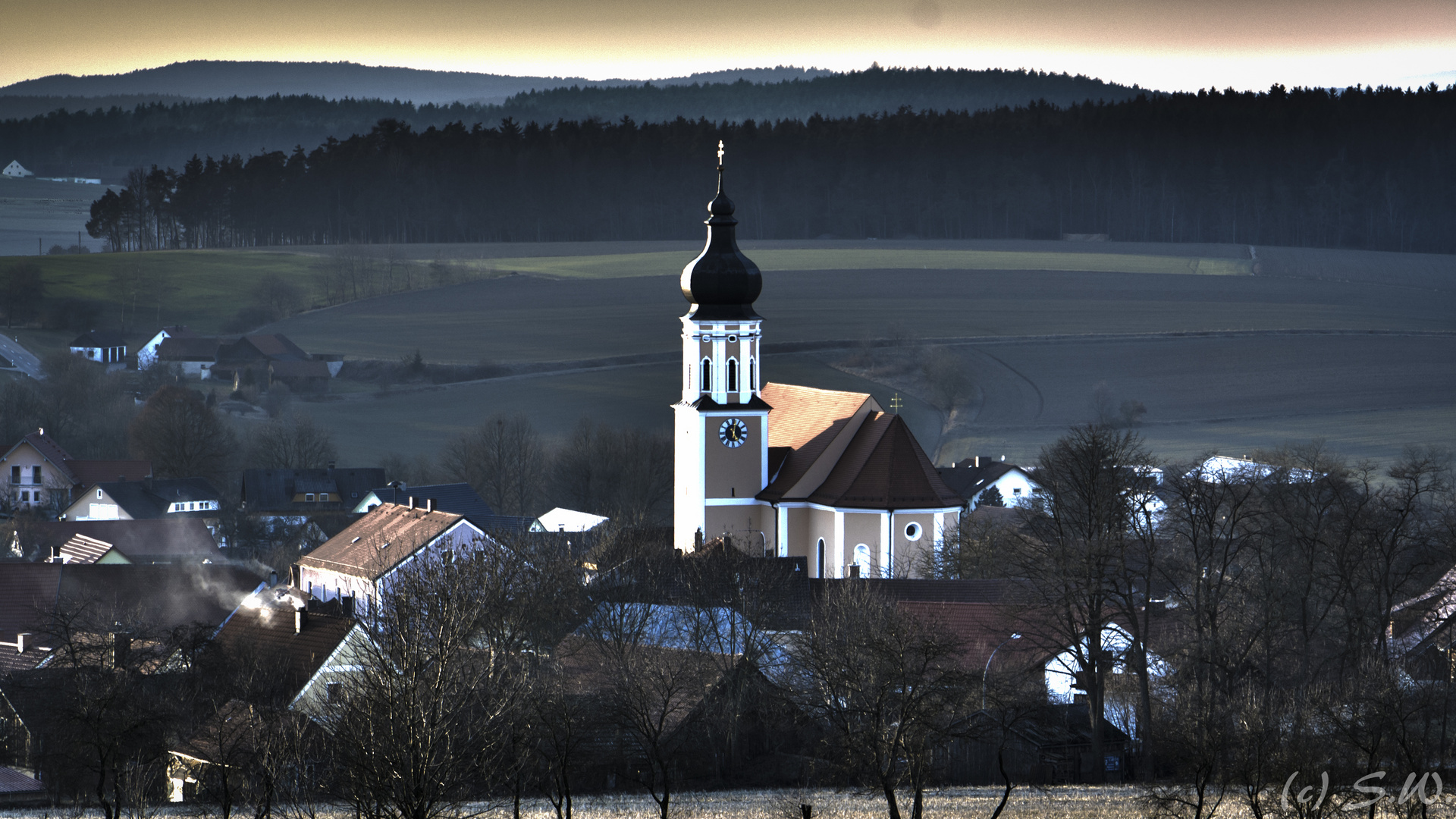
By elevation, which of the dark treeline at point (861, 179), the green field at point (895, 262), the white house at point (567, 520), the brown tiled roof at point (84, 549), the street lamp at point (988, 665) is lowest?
the street lamp at point (988, 665)

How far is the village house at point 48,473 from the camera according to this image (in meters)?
107

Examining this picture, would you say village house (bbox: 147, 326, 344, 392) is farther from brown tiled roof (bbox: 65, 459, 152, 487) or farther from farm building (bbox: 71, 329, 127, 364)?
brown tiled roof (bbox: 65, 459, 152, 487)

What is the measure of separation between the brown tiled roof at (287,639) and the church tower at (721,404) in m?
18.0

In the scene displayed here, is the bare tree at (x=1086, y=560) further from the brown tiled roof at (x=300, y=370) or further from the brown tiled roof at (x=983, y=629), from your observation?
the brown tiled roof at (x=300, y=370)

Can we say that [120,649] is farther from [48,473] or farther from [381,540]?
[48,473]

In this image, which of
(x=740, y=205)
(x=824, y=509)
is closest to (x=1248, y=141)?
(x=740, y=205)

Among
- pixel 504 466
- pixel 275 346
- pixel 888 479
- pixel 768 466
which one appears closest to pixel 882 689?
pixel 888 479

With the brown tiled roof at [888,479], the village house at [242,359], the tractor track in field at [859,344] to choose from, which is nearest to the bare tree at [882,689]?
the brown tiled roof at [888,479]

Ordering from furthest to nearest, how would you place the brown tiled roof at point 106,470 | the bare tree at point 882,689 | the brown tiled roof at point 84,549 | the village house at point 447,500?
the brown tiled roof at point 106,470 → the village house at point 447,500 → the brown tiled roof at point 84,549 → the bare tree at point 882,689

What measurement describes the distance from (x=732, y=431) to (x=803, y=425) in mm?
4030

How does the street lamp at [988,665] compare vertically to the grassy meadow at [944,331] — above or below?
below

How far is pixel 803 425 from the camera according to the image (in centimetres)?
7044

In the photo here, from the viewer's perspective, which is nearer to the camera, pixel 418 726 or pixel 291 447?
pixel 418 726

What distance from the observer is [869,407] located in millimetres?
68188
